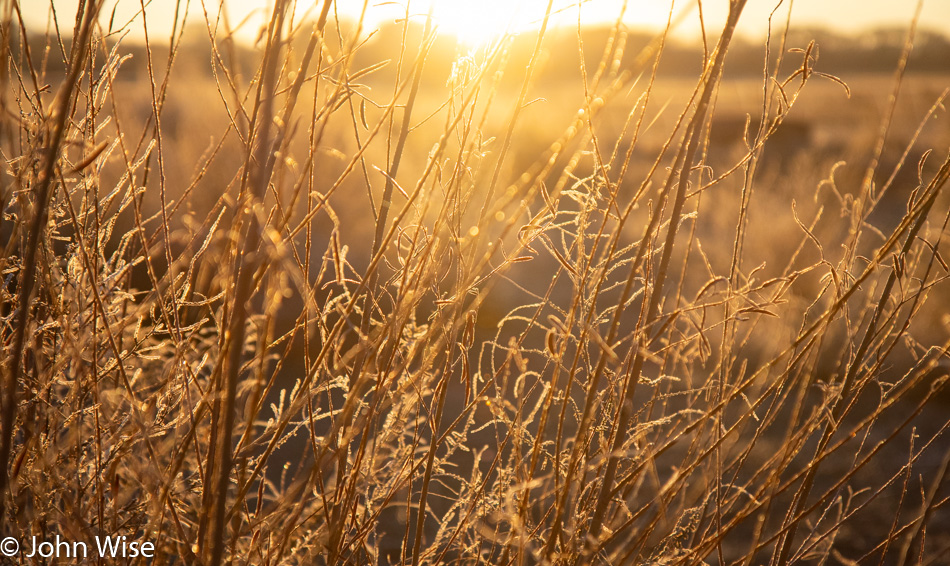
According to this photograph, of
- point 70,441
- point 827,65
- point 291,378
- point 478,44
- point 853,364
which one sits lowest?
point 291,378

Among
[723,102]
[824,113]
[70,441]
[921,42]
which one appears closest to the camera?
[70,441]

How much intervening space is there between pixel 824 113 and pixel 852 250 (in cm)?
1565

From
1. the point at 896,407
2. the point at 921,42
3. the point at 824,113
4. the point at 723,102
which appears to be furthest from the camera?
the point at 921,42

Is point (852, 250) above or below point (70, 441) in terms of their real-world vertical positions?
above

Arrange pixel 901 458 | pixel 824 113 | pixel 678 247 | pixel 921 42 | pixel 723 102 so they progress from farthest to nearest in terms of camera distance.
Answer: pixel 921 42
pixel 723 102
pixel 824 113
pixel 678 247
pixel 901 458

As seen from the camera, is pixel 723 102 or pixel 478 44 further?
pixel 723 102

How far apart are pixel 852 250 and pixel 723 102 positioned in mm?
17260

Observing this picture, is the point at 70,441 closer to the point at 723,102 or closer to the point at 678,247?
the point at 678,247

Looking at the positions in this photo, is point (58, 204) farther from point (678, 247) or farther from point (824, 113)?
point (824, 113)

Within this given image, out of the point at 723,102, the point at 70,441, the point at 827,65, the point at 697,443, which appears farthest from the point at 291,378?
the point at 827,65

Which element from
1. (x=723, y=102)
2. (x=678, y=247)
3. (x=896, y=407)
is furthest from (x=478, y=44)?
(x=723, y=102)

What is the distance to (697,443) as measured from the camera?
0.85m

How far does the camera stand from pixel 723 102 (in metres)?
16.7

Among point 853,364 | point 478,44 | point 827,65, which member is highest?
point 827,65
